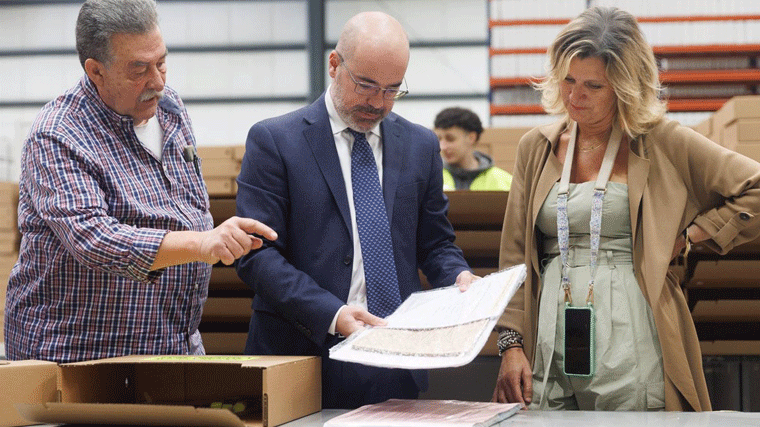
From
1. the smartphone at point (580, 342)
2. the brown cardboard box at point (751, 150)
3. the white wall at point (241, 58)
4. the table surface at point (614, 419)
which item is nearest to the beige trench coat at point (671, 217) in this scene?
the smartphone at point (580, 342)

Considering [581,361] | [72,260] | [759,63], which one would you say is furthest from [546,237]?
[759,63]

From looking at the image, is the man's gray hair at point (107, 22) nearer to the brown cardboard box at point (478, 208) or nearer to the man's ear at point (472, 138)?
the brown cardboard box at point (478, 208)

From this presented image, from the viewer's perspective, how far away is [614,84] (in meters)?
1.95

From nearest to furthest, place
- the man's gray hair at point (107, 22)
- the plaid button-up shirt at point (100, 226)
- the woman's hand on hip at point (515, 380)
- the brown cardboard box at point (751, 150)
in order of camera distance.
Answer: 1. the plaid button-up shirt at point (100, 226)
2. the man's gray hair at point (107, 22)
3. the woman's hand on hip at point (515, 380)
4. the brown cardboard box at point (751, 150)

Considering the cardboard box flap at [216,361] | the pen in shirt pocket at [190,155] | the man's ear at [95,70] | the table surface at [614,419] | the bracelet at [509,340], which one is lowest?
the table surface at [614,419]

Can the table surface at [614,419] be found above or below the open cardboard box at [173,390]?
below

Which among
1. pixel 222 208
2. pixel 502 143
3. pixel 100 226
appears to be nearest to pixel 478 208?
pixel 222 208

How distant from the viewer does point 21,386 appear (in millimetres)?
1566

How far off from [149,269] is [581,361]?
3.06 ft

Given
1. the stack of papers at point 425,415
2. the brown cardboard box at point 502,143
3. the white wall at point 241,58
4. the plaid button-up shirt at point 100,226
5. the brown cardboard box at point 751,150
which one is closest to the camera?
the stack of papers at point 425,415

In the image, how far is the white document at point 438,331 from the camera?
1445 mm

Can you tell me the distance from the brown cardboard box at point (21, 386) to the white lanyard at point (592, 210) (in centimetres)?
108

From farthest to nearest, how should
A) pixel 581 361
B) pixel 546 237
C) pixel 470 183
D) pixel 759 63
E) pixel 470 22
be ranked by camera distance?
1. pixel 470 22
2. pixel 759 63
3. pixel 470 183
4. pixel 546 237
5. pixel 581 361

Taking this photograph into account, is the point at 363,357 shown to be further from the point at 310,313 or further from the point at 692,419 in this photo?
the point at 692,419
